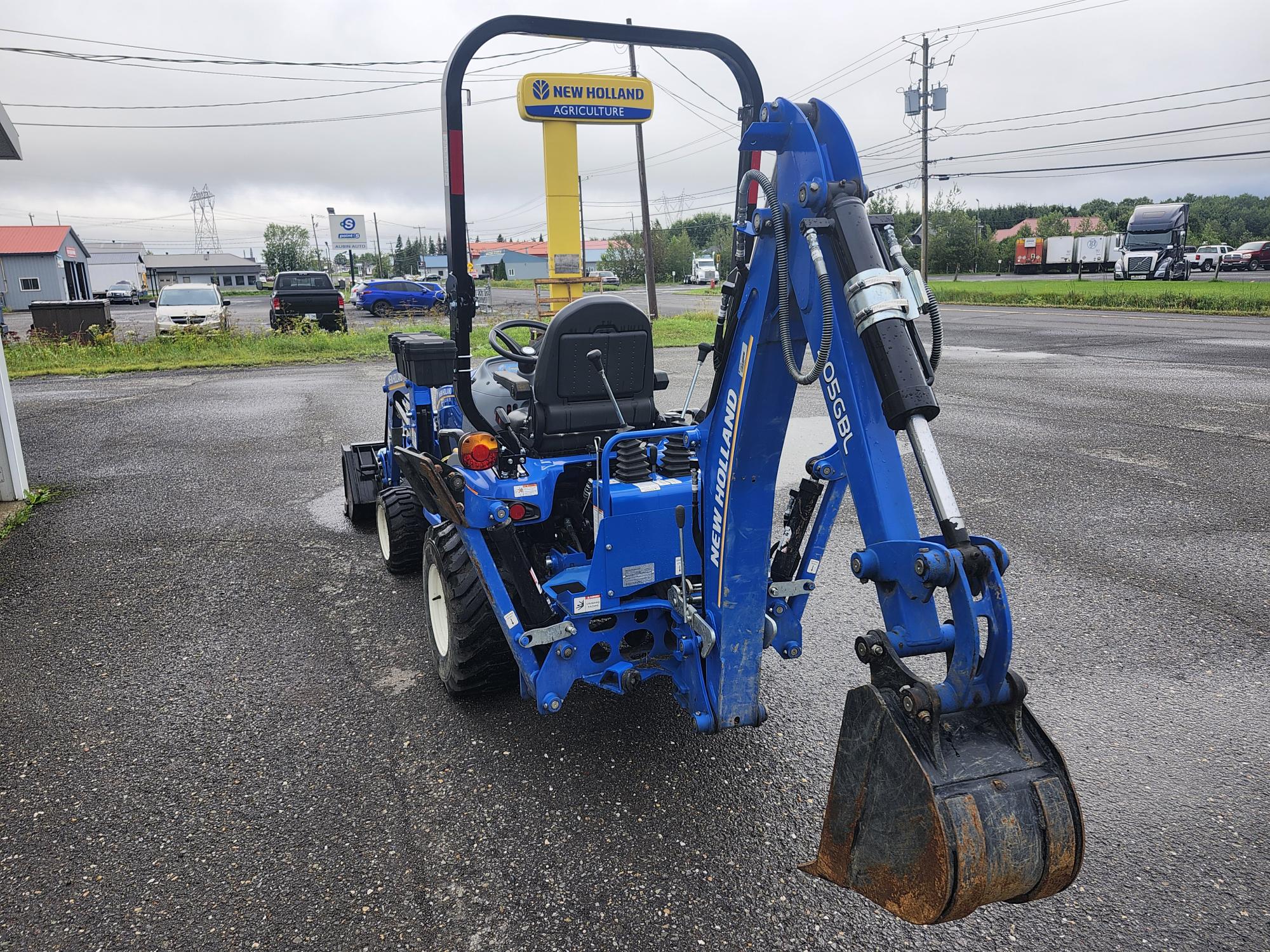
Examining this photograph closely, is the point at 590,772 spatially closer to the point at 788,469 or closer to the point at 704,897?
the point at 704,897

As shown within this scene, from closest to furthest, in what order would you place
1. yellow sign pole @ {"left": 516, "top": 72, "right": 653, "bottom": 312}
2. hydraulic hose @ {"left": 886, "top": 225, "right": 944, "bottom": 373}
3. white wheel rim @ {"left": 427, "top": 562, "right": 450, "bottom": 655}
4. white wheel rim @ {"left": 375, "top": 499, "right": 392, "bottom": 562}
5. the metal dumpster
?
hydraulic hose @ {"left": 886, "top": 225, "right": 944, "bottom": 373}, white wheel rim @ {"left": 427, "top": 562, "right": 450, "bottom": 655}, white wheel rim @ {"left": 375, "top": 499, "right": 392, "bottom": 562}, yellow sign pole @ {"left": 516, "top": 72, "right": 653, "bottom": 312}, the metal dumpster

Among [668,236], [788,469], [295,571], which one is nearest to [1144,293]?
[788,469]

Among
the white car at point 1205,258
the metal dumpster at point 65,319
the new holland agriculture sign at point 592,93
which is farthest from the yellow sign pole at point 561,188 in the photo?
the white car at point 1205,258

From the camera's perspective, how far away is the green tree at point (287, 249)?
69000 mm

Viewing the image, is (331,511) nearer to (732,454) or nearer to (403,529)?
(403,529)

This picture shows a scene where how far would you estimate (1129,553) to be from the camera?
5.87m

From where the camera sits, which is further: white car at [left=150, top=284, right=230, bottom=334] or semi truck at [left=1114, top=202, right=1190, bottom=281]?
semi truck at [left=1114, top=202, right=1190, bottom=281]

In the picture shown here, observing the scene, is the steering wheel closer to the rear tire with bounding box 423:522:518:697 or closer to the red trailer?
the rear tire with bounding box 423:522:518:697

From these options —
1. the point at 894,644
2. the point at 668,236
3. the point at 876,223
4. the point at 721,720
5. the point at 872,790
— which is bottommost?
the point at 721,720

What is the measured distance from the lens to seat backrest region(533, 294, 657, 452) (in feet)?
12.2

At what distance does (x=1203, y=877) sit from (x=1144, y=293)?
107 feet

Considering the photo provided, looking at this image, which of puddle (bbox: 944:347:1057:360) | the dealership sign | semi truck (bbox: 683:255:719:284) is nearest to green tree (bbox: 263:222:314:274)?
the dealership sign

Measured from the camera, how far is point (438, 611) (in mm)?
4203

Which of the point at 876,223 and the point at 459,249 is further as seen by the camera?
the point at 459,249
